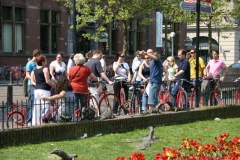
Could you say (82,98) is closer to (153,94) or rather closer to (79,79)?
(79,79)

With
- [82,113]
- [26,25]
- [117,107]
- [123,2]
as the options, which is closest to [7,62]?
[26,25]

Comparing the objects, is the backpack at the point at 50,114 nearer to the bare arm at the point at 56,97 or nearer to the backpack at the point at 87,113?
the bare arm at the point at 56,97

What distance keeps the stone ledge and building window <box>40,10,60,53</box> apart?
2475cm

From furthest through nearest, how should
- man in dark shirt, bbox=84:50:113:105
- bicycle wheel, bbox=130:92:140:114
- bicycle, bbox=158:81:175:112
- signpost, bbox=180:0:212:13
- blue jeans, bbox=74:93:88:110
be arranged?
Result: bicycle wheel, bbox=130:92:140:114 → man in dark shirt, bbox=84:50:113:105 → signpost, bbox=180:0:212:13 → bicycle, bbox=158:81:175:112 → blue jeans, bbox=74:93:88:110

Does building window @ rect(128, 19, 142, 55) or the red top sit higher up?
building window @ rect(128, 19, 142, 55)

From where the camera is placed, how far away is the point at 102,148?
8.75 m

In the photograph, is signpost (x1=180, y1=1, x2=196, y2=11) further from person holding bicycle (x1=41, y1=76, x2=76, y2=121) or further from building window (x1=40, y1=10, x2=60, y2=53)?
building window (x1=40, y1=10, x2=60, y2=53)

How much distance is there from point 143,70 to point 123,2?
10557 mm

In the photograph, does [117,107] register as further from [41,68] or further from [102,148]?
[102,148]

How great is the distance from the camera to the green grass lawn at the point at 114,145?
26.7 feet

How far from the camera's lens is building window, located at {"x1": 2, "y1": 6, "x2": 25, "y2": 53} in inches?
1345

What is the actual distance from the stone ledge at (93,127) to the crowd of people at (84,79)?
0.44 metres

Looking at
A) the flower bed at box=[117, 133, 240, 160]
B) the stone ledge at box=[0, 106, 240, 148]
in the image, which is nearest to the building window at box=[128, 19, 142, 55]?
the stone ledge at box=[0, 106, 240, 148]

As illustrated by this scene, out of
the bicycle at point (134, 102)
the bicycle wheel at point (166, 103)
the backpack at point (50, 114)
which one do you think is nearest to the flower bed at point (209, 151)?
the backpack at point (50, 114)
